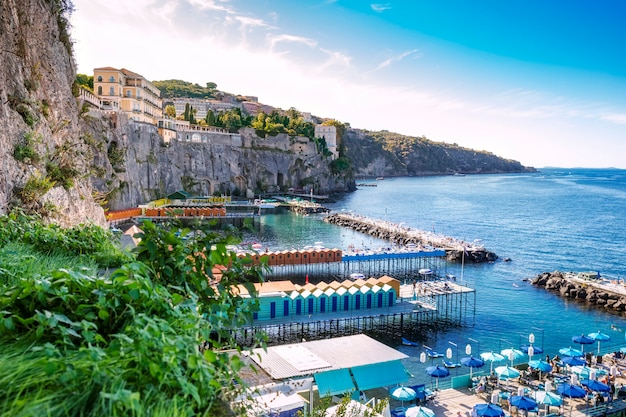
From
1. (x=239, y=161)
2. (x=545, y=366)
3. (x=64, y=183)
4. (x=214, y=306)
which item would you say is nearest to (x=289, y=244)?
(x=545, y=366)

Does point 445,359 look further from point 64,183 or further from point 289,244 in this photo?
point 289,244

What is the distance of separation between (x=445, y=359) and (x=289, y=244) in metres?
27.9

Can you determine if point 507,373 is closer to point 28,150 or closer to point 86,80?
point 28,150

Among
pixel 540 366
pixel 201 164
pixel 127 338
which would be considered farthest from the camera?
pixel 201 164

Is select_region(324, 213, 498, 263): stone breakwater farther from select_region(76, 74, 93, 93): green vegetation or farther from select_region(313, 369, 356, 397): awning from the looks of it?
select_region(76, 74, 93, 93): green vegetation

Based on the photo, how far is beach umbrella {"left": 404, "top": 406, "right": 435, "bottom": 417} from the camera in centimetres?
1538

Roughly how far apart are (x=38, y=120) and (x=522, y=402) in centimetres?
1775

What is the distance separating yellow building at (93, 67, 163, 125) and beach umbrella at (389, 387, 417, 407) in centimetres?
5764

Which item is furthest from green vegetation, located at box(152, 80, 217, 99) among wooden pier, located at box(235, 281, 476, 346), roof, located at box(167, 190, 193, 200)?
wooden pier, located at box(235, 281, 476, 346)

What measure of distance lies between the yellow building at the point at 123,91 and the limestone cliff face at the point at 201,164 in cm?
342

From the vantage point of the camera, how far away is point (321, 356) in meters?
17.1

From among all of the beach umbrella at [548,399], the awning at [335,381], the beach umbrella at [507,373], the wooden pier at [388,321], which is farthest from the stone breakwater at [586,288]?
the awning at [335,381]

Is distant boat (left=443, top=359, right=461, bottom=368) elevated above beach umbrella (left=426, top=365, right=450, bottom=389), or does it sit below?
below

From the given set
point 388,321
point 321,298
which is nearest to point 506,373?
point 388,321
